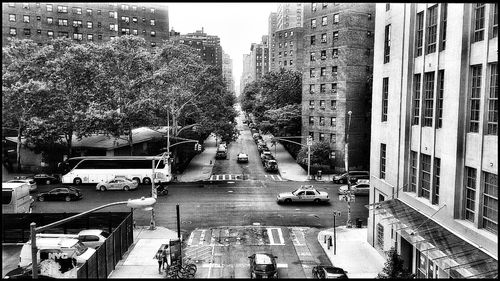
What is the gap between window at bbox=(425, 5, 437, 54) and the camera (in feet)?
70.0

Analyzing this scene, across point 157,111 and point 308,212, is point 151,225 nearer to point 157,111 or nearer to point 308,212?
point 308,212

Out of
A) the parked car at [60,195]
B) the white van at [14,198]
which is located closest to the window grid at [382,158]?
the white van at [14,198]

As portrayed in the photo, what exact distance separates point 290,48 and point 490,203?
120355mm

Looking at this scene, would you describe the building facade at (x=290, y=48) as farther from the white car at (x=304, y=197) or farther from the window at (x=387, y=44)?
the window at (x=387, y=44)

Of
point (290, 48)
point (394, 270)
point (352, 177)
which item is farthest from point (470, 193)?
point (290, 48)

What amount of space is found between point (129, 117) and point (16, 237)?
80.9 ft

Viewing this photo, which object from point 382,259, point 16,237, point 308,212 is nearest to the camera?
point 382,259

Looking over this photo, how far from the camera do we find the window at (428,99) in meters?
21.7

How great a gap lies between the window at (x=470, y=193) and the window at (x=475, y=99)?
1754mm

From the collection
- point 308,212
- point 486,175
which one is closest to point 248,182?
point 308,212

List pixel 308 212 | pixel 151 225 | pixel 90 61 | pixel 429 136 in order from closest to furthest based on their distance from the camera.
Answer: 1. pixel 429 136
2. pixel 151 225
3. pixel 308 212
4. pixel 90 61

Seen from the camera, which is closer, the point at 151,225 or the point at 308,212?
the point at 151,225

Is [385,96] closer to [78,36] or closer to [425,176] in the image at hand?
[425,176]

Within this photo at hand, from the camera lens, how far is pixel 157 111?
58.0 meters
